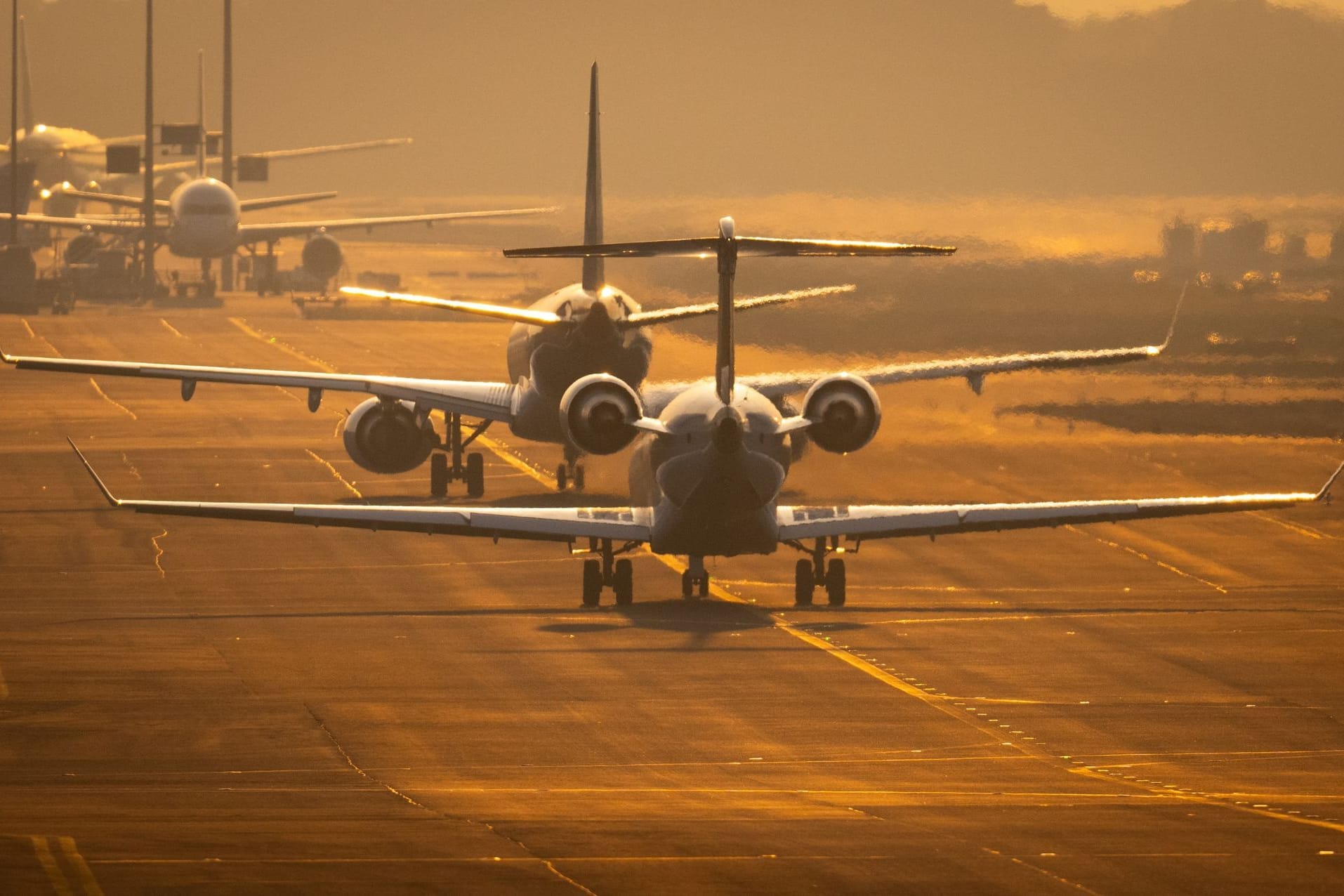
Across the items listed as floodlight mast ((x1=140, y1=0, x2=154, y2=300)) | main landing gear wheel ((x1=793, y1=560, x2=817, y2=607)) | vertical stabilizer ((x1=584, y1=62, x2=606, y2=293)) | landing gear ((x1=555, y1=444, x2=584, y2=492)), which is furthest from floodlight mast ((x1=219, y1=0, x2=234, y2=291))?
main landing gear wheel ((x1=793, y1=560, x2=817, y2=607))

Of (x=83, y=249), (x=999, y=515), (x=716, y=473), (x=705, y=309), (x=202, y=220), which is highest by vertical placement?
(x=202, y=220)

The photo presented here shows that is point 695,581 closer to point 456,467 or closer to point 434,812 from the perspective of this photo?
point 434,812

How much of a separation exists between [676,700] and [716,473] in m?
6.77

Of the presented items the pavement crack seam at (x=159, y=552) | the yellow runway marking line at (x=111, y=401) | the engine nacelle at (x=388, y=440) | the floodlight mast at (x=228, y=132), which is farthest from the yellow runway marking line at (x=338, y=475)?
the floodlight mast at (x=228, y=132)

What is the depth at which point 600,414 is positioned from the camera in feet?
159

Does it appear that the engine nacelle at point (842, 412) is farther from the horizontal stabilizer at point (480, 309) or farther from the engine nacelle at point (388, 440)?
the engine nacelle at point (388, 440)

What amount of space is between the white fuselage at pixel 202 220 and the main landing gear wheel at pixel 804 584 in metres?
Result: 115

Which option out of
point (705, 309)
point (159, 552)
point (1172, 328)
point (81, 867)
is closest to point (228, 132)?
point (1172, 328)

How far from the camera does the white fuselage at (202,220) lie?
531 feet

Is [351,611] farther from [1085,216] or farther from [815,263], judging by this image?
[1085,216]

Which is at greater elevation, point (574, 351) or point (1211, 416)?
point (574, 351)

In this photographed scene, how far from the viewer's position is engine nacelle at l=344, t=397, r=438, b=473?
67688 millimetres

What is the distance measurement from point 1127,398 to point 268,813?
57254 millimetres

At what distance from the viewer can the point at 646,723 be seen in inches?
1561
